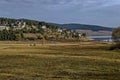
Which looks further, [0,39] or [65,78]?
[0,39]

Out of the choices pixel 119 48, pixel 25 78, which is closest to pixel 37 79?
pixel 25 78

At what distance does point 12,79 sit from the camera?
25219 mm

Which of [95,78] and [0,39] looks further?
[0,39]

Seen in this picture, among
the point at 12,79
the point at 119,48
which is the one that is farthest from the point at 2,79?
the point at 119,48

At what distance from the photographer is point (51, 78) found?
25.9 meters

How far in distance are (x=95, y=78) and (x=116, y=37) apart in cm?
6850

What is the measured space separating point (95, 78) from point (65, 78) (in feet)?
7.13

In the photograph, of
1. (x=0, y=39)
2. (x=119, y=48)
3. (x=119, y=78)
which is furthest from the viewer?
(x=0, y=39)

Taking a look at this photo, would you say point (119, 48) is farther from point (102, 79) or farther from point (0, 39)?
point (0, 39)

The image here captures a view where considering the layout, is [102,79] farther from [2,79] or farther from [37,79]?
[2,79]

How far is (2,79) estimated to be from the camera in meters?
25.1

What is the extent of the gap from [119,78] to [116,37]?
2713 inches

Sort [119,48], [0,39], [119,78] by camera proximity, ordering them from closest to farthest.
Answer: [119,78] → [119,48] → [0,39]

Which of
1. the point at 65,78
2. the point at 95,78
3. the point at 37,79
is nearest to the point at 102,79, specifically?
the point at 95,78
